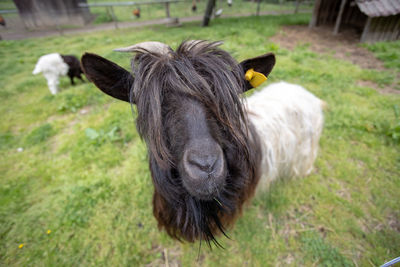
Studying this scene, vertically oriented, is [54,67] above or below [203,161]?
below

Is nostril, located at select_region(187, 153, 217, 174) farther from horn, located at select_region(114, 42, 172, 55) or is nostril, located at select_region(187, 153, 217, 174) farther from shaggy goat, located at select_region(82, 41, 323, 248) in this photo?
horn, located at select_region(114, 42, 172, 55)

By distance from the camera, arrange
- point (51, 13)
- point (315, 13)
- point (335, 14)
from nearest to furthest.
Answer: point (315, 13)
point (335, 14)
point (51, 13)

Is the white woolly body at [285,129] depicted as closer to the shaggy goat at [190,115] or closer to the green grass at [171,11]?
the shaggy goat at [190,115]

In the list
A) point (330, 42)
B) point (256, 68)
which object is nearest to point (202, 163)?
point (256, 68)

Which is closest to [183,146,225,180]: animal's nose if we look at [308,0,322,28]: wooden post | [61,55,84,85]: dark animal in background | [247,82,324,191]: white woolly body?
[247,82,324,191]: white woolly body

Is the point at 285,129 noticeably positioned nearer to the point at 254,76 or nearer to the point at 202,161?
the point at 254,76

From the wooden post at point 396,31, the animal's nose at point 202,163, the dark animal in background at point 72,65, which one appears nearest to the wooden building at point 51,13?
the dark animal in background at point 72,65

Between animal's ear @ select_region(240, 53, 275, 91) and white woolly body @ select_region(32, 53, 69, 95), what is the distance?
6983 mm

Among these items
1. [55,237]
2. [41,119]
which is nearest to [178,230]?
[55,237]

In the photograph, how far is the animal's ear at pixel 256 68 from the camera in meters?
1.62

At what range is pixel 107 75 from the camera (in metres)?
1.49

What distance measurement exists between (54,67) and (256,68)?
709 cm

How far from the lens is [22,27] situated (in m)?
12.8

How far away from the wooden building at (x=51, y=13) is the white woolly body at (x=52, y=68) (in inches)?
454
